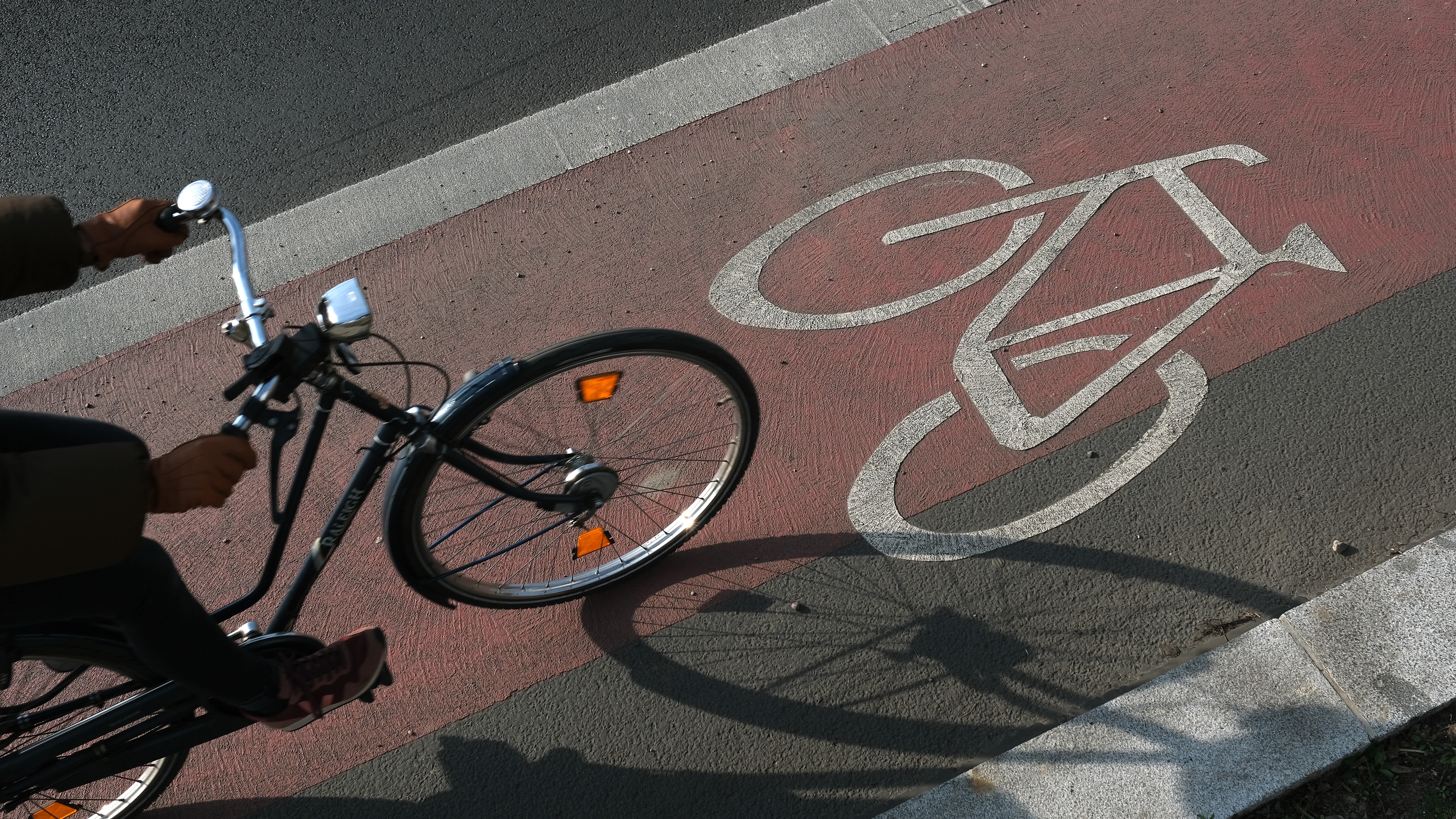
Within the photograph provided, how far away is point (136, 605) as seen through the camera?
8.68ft

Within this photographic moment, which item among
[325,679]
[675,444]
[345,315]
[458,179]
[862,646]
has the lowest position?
[862,646]

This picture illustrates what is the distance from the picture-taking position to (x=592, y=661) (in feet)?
12.3

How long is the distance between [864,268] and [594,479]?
1.94 metres

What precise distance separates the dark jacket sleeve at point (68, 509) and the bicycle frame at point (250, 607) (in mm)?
377

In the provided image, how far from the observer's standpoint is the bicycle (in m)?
2.69

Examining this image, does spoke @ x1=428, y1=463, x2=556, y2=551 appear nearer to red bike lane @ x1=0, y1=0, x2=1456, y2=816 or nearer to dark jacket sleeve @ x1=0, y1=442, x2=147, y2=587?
red bike lane @ x1=0, y1=0, x2=1456, y2=816

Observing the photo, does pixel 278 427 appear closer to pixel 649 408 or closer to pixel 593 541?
pixel 593 541

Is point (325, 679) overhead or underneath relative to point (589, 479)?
underneath

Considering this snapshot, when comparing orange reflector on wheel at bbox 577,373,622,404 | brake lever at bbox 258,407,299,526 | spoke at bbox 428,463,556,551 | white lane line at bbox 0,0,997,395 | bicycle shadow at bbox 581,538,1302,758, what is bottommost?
bicycle shadow at bbox 581,538,1302,758

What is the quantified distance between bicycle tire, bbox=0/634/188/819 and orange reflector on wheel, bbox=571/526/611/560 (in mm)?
1303

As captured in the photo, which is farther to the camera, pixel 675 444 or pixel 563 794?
pixel 675 444

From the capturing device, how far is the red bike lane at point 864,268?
3932 mm

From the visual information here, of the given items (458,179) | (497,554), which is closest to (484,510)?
(497,554)

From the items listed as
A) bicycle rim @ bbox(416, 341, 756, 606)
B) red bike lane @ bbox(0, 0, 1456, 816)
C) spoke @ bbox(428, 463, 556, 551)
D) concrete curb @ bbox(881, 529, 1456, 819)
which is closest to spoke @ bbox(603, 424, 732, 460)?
bicycle rim @ bbox(416, 341, 756, 606)
